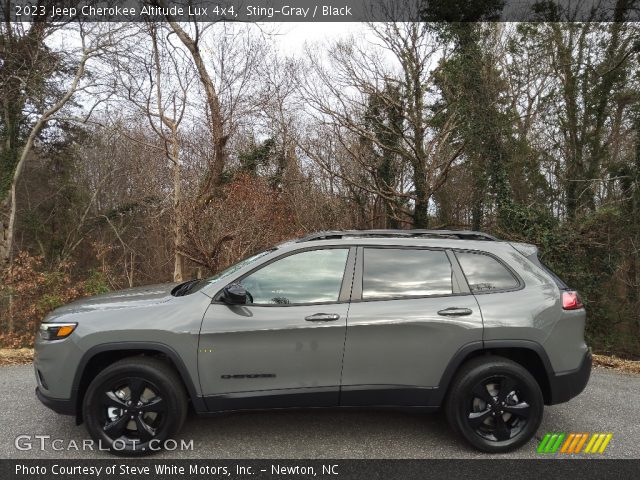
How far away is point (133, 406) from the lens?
305 centimetres

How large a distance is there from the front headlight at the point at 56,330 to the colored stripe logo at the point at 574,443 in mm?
3634

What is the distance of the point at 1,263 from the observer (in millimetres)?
10547

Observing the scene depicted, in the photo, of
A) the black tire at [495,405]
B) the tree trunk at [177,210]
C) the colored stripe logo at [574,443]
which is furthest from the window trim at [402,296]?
the tree trunk at [177,210]

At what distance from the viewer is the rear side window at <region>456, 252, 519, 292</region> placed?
3299 millimetres

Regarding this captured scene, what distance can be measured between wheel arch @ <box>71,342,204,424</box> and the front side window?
2.31 feet

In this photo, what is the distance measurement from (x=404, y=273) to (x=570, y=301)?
134 centimetres

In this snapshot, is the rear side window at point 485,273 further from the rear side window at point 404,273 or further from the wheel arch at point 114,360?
the wheel arch at point 114,360

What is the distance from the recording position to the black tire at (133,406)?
3027 mm

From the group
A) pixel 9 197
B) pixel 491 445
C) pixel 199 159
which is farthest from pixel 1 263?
pixel 491 445

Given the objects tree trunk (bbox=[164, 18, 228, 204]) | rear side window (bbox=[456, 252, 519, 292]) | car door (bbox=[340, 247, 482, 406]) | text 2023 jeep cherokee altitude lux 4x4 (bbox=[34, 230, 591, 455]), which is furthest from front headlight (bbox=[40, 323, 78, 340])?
tree trunk (bbox=[164, 18, 228, 204])

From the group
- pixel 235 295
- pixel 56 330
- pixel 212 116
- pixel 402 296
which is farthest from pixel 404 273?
pixel 212 116

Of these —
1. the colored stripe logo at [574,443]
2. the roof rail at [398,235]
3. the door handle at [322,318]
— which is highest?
the roof rail at [398,235]

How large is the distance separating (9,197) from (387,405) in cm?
1999

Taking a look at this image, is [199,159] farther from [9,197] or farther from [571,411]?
[571,411]
